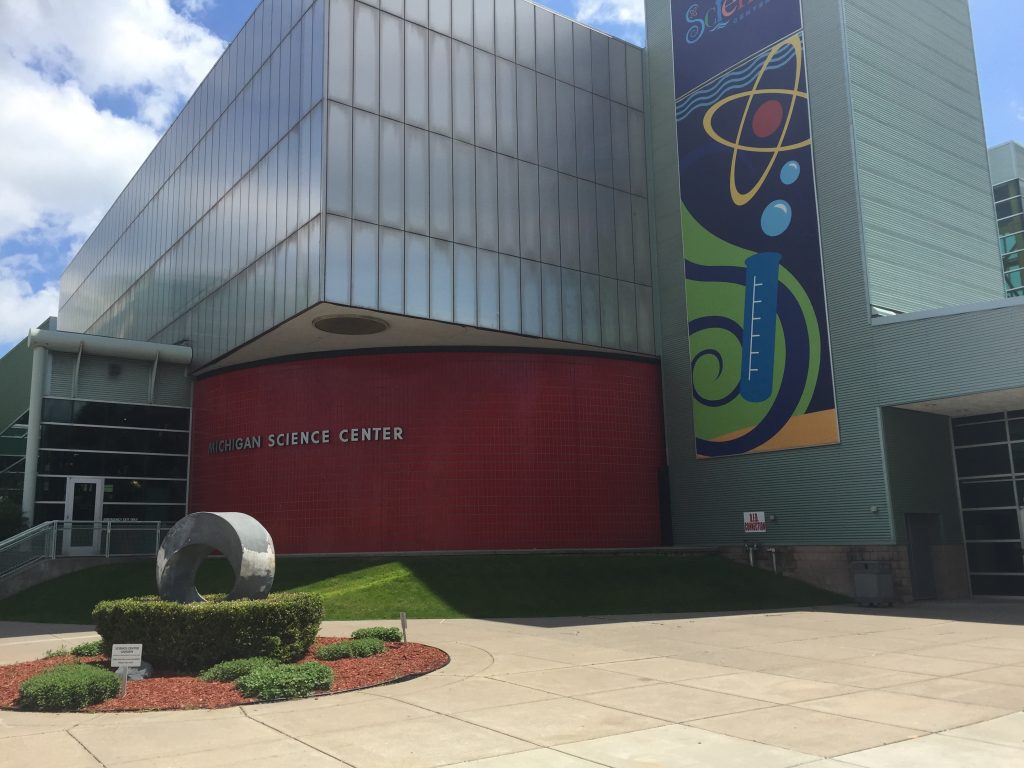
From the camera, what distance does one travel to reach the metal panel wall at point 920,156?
28.2 meters

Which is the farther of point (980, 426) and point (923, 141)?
point (923, 141)

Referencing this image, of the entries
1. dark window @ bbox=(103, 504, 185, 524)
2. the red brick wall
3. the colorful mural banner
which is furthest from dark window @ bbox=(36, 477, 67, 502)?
the colorful mural banner

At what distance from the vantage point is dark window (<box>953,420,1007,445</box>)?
1087 inches

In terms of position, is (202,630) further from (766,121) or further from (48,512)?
(766,121)

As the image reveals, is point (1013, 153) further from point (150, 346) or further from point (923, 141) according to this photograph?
point (150, 346)

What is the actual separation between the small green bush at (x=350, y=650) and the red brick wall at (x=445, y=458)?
47.3ft

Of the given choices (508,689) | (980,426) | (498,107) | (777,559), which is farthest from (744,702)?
(498,107)

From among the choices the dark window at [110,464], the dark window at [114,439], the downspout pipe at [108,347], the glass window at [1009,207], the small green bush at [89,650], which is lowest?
the small green bush at [89,650]

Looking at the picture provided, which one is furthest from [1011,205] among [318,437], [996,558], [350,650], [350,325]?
[350,650]

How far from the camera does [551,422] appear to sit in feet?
101

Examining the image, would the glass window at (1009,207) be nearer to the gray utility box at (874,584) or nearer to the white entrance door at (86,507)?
the gray utility box at (874,584)

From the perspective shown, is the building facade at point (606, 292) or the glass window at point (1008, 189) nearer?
the building facade at point (606, 292)

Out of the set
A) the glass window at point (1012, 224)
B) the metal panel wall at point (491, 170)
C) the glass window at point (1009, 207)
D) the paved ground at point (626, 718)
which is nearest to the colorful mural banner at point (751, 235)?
the metal panel wall at point (491, 170)

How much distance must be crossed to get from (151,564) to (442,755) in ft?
74.0
